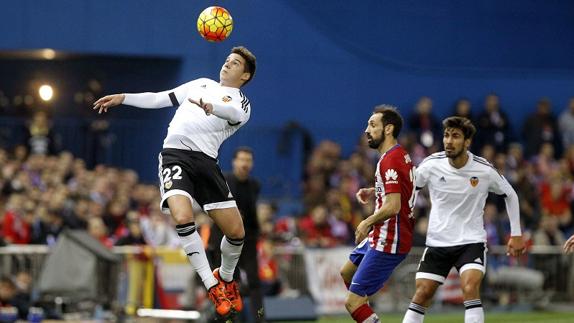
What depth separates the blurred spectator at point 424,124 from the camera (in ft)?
83.4

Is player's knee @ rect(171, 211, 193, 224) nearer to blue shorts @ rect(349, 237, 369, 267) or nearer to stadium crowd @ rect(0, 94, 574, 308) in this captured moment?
blue shorts @ rect(349, 237, 369, 267)

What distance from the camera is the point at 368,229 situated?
38.5 ft

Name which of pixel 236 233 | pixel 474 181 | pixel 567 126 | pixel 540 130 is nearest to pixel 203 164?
pixel 236 233

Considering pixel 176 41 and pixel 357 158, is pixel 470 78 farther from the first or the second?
pixel 176 41

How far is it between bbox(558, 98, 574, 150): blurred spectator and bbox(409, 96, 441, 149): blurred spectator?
3057mm

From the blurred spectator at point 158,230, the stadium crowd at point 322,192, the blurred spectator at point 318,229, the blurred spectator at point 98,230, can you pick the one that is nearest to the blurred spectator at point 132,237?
the stadium crowd at point 322,192

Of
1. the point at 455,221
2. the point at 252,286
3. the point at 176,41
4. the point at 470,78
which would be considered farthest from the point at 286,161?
the point at 455,221

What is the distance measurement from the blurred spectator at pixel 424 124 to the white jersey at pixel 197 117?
13437mm

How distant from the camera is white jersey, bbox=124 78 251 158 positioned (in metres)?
12.1

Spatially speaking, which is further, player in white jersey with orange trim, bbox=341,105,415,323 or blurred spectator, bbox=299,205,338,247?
blurred spectator, bbox=299,205,338,247

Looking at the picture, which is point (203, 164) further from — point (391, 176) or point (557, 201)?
point (557, 201)

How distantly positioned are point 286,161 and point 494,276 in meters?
5.09

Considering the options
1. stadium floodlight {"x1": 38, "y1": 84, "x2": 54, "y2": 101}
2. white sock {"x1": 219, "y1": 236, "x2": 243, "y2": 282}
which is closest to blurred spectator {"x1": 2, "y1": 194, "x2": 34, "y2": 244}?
stadium floodlight {"x1": 38, "y1": 84, "x2": 54, "y2": 101}

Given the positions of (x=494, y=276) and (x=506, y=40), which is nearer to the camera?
(x=494, y=276)
